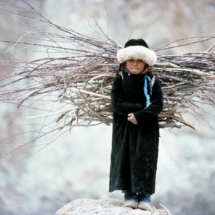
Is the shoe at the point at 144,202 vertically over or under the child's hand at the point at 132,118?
under

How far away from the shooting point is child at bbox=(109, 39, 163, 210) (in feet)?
6.84

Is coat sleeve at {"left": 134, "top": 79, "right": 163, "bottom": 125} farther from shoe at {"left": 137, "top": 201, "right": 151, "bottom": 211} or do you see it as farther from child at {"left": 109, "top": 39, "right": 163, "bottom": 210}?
shoe at {"left": 137, "top": 201, "right": 151, "bottom": 211}

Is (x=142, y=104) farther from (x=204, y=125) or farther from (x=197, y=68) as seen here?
(x=204, y=125)

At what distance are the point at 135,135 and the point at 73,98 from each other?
299mm

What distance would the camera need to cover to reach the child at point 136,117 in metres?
2.09

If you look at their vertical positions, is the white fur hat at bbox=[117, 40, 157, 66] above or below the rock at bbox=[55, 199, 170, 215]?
above

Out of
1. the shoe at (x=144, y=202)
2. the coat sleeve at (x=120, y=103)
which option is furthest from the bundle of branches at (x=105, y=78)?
the shoe at (x=144, y=202)

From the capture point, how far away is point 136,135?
213 centimetres

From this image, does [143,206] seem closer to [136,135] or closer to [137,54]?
[136,135]

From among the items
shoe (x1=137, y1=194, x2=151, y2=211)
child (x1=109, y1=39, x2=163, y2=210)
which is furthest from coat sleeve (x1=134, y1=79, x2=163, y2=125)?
shoe (x1=137, y1=194, x2=151, y2=211)

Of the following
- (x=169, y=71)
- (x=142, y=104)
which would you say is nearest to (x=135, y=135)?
(x=142, y=104)

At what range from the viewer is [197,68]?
2248 mm

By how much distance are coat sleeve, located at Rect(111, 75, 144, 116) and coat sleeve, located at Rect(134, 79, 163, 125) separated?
0.03 metres

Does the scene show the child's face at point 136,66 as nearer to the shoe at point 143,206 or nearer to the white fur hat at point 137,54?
the white fur hat at point 137,54
